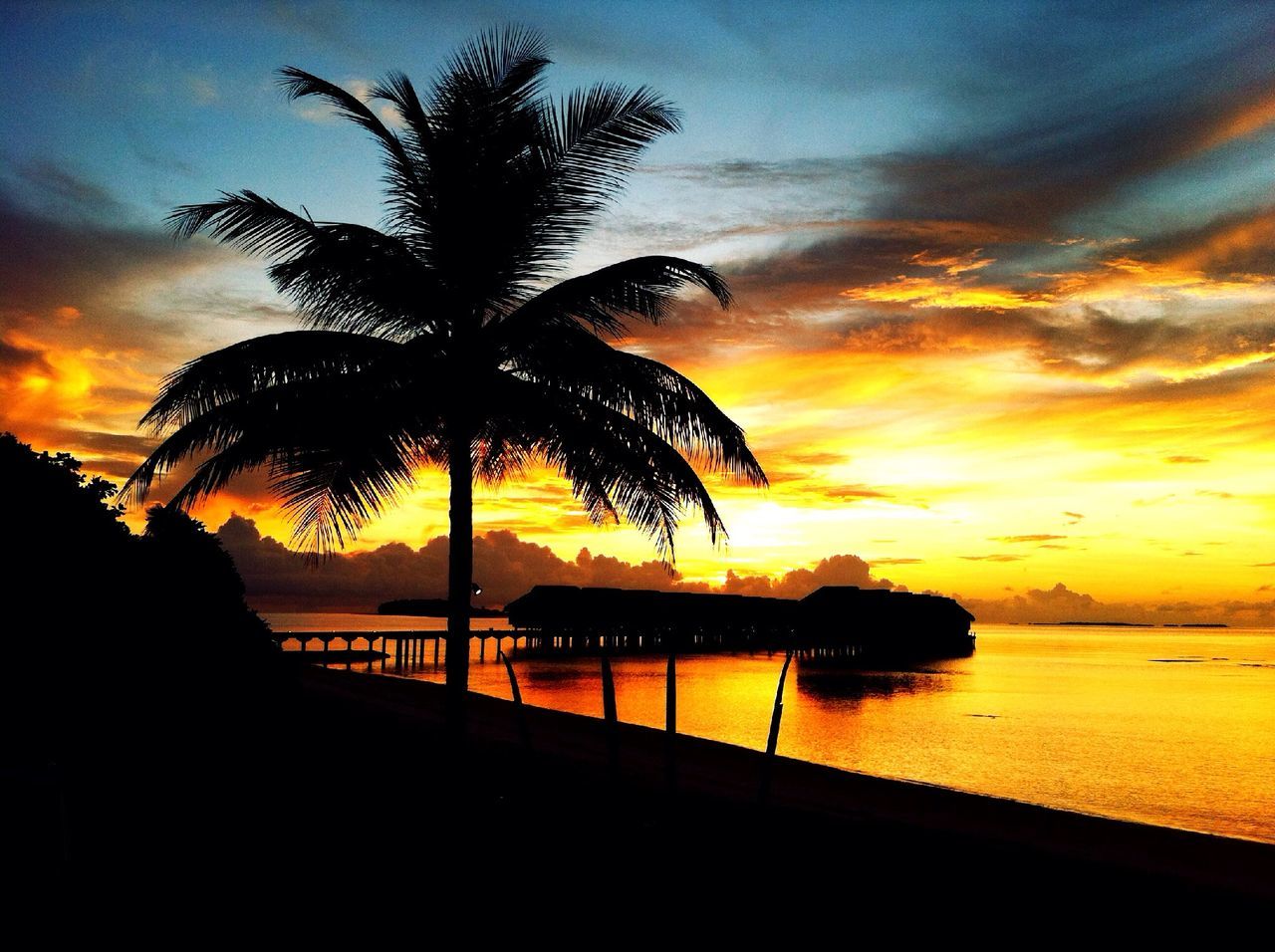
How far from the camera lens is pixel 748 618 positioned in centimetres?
9781

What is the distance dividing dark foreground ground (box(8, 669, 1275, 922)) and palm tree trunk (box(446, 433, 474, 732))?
0.63m

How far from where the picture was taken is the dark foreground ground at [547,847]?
6426mm

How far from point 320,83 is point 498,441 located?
438cm

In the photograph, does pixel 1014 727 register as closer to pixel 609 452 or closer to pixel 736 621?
pixel 609 452

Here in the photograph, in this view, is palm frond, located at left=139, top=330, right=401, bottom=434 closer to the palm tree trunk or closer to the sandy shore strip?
the palm tree trunk

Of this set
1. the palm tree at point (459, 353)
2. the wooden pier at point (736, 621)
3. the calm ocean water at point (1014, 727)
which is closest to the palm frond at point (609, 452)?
the palm tree at point (459, 353)

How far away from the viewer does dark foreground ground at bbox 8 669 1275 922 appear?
643 centimetres

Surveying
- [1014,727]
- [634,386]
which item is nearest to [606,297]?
[634,386]

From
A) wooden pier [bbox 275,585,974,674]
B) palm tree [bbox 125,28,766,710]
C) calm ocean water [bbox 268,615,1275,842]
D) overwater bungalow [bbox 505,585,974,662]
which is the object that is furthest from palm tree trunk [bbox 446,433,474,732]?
overwater bungalow [bbox 505,585,974,662]

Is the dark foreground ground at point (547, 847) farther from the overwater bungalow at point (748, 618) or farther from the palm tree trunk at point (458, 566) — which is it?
the overwater bungalow at point (748, 618)

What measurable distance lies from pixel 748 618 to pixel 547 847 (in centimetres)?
9099

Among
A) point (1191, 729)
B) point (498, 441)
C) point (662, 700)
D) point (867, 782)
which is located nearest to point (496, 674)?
point (662, 700)

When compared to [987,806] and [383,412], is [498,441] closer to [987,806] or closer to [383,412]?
[383,412]

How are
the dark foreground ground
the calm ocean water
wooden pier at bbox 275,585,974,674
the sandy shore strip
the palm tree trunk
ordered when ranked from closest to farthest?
the dark foreground ground
the sandy shore strip
the palm tree trunk
the calm ocean water
wooden pier at bbox 275,585,974,674
